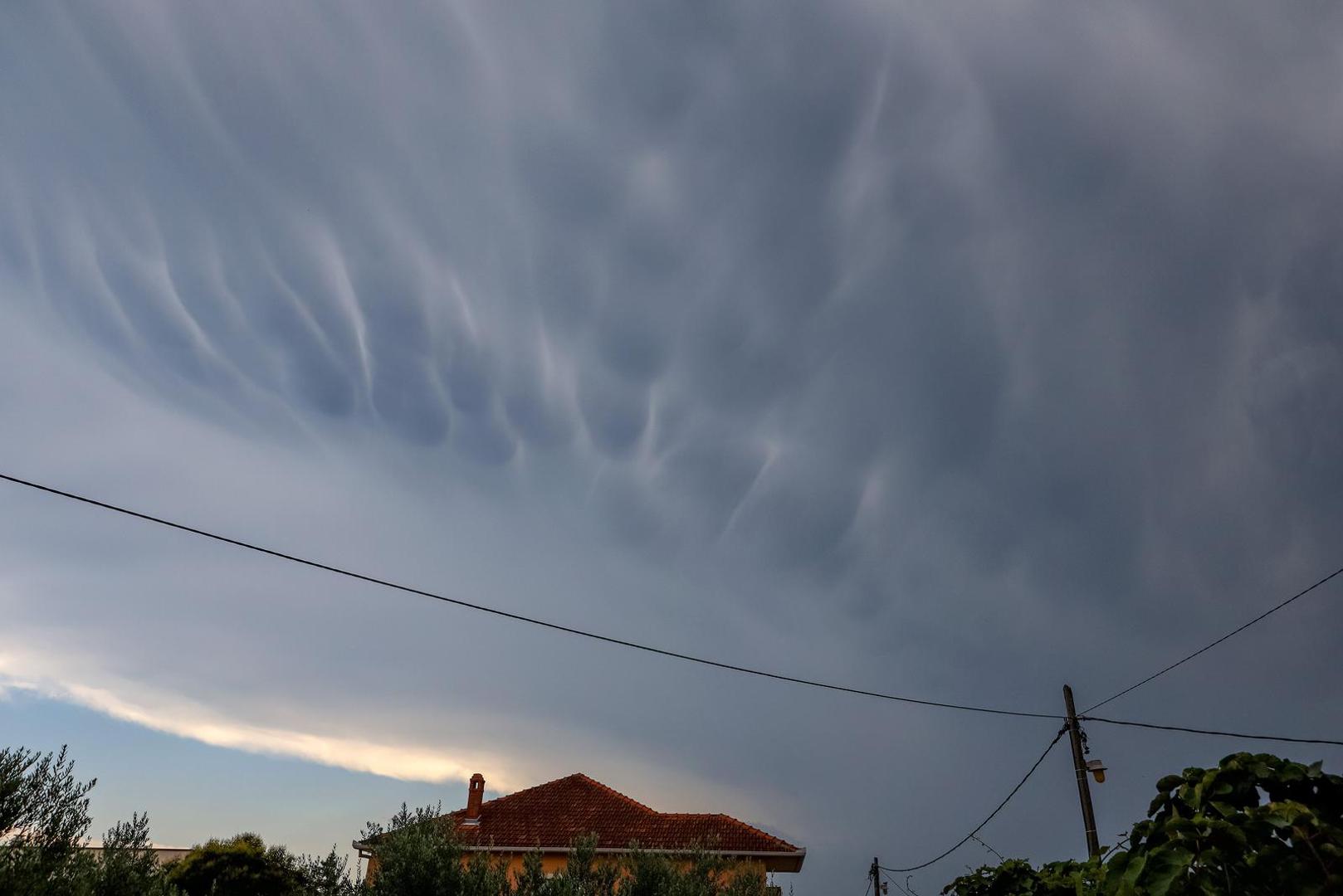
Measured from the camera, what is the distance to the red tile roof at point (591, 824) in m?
30.1

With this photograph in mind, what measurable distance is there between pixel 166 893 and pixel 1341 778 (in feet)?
46.7

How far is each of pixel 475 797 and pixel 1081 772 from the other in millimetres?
24086

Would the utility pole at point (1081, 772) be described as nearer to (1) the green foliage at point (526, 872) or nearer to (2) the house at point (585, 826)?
(1) the green foliage at point (526, 872)

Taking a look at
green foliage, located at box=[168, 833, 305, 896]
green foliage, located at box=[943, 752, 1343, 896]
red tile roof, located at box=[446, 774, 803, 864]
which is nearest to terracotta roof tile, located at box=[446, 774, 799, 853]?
red tile roof, located at box=[446, 774, 803, 864]

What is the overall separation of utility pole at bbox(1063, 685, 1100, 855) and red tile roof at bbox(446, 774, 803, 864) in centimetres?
1326

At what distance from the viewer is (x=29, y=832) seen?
40.9 ft

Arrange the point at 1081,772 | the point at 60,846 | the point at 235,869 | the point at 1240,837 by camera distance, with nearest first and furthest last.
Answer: the point at 1240,837 < the point at 60,846 < the point at 1081,772 < the point at 235,869

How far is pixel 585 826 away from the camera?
1248 inches

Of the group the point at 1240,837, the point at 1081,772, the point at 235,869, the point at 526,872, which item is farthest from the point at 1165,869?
the point at 235,869

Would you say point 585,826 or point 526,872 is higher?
point 585,826

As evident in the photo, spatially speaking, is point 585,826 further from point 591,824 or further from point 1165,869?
point 1165,869

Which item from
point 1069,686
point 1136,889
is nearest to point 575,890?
point 1136,889

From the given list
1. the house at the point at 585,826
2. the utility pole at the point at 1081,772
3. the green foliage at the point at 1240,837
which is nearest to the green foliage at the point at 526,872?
the utility pole at the point at 1081,772

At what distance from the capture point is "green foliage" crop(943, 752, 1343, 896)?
4.42 metres
